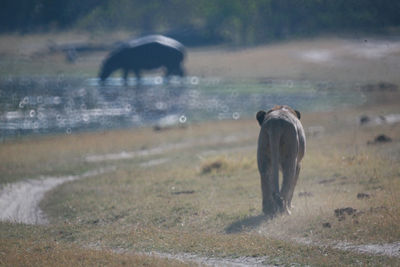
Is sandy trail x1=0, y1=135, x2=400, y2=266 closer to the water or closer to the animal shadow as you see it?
the animal shadow

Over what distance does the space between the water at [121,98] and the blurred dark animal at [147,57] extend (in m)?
1.16

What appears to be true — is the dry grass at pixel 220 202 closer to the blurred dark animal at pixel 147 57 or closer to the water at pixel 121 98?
the water at pixel 121 98

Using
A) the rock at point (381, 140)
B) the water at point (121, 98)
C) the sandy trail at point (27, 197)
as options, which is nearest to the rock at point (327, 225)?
the sandy trail at point (27, 197)

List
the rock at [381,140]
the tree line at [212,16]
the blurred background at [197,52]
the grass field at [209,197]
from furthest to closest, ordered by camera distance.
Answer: the rock at [381,140], the blurred background at [197,52], the tree line at [212,16], the grass field at [209,197]

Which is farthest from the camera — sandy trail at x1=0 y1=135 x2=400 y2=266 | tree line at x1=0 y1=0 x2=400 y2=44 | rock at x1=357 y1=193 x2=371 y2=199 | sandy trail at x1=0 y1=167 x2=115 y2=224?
tree line at x1=0 y1=0 x2=400 y2=44

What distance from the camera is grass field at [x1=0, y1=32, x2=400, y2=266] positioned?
9.12 meters

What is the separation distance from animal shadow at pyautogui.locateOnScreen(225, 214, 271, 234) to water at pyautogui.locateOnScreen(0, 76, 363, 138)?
12.0m

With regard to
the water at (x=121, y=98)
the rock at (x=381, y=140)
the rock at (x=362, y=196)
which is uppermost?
the water at (x=121, y=98)

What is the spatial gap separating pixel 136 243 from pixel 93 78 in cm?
1586

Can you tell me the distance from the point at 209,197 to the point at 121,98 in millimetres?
13388

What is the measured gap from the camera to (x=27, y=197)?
17.3 m

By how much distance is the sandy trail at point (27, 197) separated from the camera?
46.5 ft

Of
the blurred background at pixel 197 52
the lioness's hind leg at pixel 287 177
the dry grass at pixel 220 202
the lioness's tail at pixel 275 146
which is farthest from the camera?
the blurred background at pixel 197 52

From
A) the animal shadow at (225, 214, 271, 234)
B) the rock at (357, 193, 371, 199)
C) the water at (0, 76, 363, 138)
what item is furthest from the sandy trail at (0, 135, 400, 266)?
the rock at (357, 193, 371, 199)
